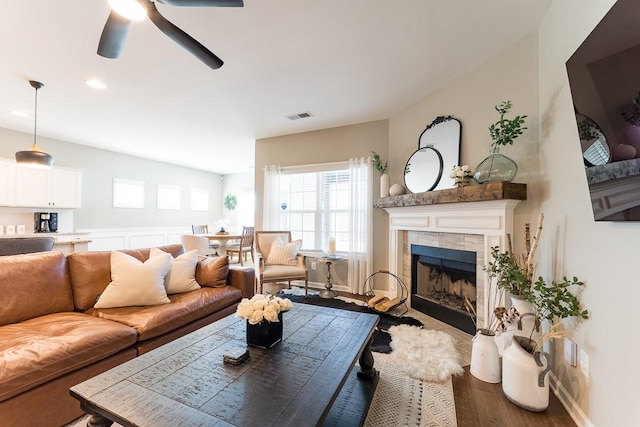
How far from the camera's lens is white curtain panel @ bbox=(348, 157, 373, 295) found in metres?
4.07

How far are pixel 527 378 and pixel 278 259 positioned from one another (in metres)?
3.08

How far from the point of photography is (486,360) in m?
1.97

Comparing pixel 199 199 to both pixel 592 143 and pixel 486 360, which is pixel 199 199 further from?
pixel 592 143

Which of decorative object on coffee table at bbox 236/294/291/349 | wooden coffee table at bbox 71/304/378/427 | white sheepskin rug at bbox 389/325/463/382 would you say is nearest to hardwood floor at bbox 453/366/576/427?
white sheepskin rug at bbox 389/325/463/382

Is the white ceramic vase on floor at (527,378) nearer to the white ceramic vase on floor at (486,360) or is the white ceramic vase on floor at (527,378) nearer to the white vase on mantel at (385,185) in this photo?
the white ceramic vase on floor at (486,360)

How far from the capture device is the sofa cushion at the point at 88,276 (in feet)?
6.96

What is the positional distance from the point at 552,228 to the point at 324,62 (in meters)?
2.35

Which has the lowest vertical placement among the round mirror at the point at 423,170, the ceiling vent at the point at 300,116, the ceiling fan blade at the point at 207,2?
the round mirror at the point at 423,170

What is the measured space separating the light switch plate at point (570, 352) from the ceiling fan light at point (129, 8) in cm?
315

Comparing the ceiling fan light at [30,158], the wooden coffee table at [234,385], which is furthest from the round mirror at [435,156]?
the ceiling fan light at [30,158]

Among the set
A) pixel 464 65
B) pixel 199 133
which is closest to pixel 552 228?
Result: pixel 464 65

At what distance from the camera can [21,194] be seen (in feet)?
15.0

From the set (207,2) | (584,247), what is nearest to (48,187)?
(207,2)

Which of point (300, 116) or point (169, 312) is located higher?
point (300, 116)
